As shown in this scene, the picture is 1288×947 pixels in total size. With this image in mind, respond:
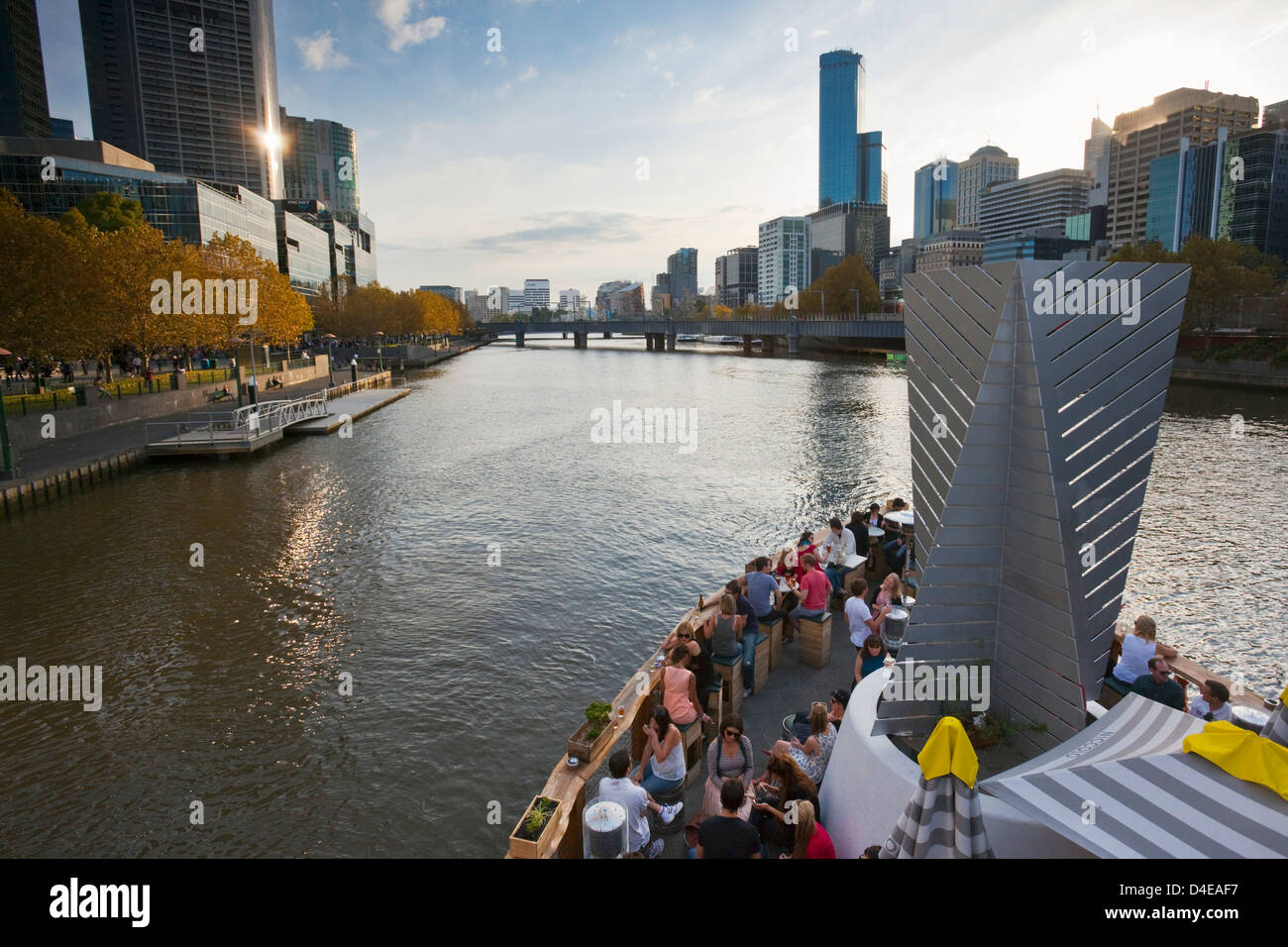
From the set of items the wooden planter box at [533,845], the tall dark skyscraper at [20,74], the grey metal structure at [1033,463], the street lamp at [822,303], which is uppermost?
the tall dark skyscraper at [20,74]

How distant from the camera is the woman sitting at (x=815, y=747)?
24.8ft

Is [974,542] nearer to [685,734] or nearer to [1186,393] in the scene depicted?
[685,734]

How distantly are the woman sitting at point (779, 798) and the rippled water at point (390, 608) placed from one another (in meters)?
3.58

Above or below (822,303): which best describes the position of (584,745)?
below

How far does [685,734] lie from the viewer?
27.6 ft

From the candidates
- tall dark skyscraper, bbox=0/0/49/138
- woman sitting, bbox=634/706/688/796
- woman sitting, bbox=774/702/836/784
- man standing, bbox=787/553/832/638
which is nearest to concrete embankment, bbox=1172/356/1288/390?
man standing, bbox=787/553/832/638

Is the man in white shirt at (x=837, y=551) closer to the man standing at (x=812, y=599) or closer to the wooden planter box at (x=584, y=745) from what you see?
the man standing at (x=812, y=599)

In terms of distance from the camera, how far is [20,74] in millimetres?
141000

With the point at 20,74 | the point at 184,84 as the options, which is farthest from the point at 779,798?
the point at 184,84

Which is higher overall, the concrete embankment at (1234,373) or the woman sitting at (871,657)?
the concrete embankment at (1234,373)

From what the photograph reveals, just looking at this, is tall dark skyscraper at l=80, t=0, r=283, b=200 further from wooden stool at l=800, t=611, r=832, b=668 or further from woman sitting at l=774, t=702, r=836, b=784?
woman sitting at l=774, t=702, r=836, b=784

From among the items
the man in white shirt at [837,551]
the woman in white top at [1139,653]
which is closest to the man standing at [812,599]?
the man in white shirt at [837,551]

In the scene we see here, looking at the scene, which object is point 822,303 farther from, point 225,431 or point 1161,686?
point 1161,686

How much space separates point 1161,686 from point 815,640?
4170mm
